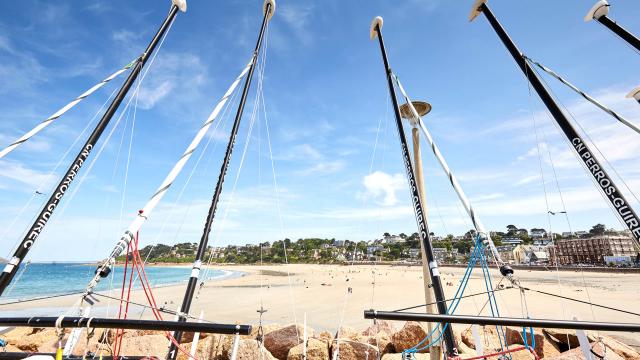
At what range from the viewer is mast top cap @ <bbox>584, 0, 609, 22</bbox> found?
788 cm

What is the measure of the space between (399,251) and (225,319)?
14380cm

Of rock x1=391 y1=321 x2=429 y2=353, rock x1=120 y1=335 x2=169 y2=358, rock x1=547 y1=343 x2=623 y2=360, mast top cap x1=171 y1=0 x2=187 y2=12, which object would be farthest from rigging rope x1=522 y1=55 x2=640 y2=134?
rock x1=120 y1=335 x2=169 y2=358

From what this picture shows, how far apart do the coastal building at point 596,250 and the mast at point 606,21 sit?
121 meters

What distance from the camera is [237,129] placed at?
8938 millimetres

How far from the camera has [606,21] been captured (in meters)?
8.45

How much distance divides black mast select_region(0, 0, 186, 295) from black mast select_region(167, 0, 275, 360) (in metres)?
2.97

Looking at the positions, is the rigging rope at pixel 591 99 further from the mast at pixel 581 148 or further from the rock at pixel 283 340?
the rock at pixel 283 340

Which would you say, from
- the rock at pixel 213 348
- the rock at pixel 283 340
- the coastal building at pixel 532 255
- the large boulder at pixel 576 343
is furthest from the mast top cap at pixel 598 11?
the coastal building at pixel 532 255

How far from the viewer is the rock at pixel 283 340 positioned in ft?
32.7

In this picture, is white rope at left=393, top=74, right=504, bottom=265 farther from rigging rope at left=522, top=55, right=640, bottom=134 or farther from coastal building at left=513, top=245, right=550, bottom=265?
coastal building at left=513, top=245, right=550, bottom=265

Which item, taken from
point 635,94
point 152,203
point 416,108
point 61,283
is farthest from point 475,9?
point 61,283

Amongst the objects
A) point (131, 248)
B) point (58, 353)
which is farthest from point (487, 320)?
point (131, 248)

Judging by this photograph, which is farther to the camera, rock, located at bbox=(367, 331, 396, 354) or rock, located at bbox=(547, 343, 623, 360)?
rock, located at bbox=(367, 331, 396, 354)

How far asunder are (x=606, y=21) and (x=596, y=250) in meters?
131
